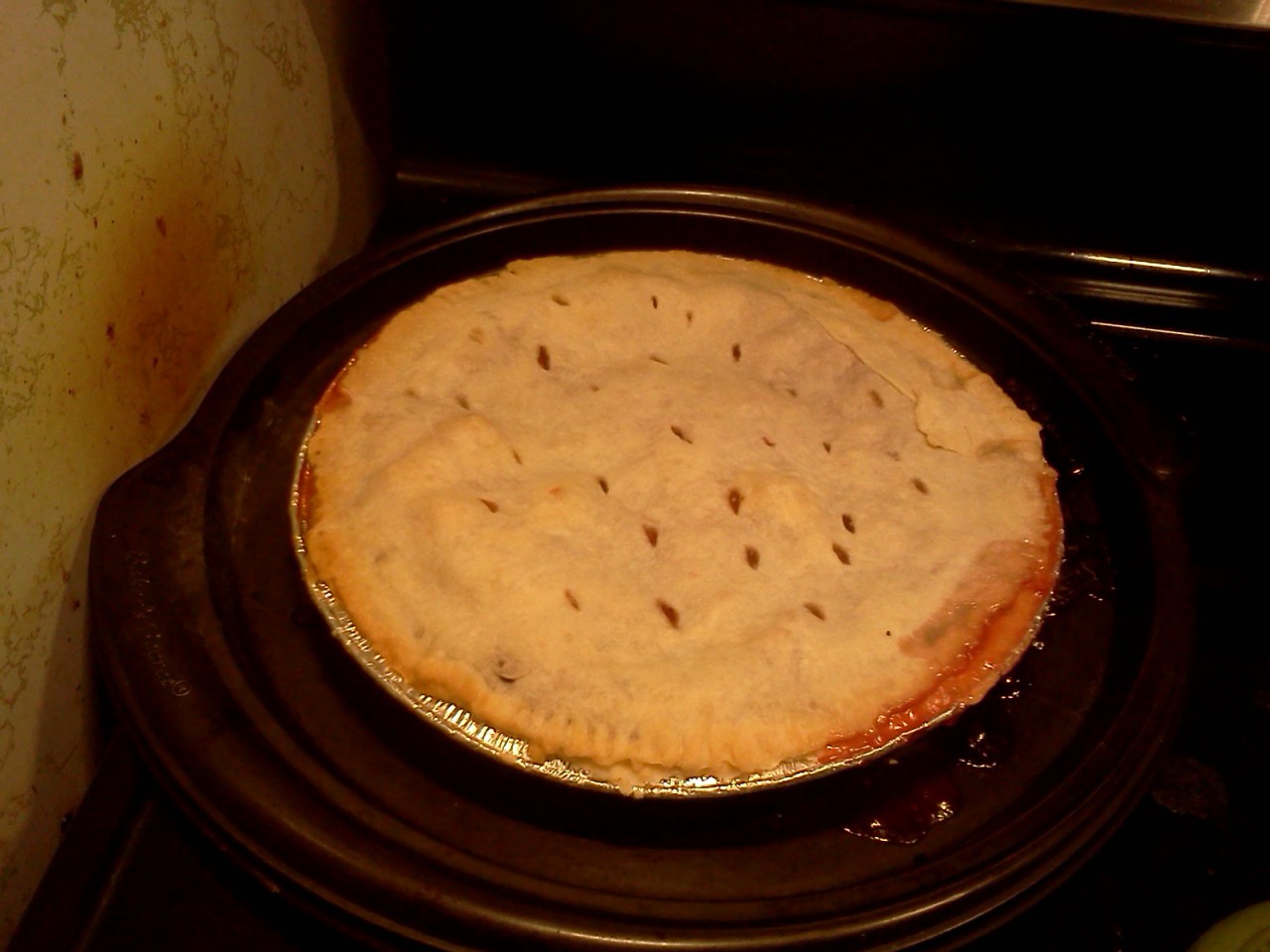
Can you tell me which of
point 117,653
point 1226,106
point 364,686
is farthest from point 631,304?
point 1226,106

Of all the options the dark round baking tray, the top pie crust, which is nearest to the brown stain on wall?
the dark round baking tray

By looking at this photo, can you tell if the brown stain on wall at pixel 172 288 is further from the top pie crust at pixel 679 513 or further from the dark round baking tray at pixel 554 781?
the top pie crust at pixel 679 513

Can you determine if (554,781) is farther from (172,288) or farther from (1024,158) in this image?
(1024,158)

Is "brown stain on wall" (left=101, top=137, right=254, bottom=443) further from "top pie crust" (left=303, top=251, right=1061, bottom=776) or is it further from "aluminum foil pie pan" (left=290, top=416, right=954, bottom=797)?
"aluminum foil pie pan" (left=290, top=416, right=954, bottom=797)

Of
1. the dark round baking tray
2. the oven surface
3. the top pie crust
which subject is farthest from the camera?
the oven surface

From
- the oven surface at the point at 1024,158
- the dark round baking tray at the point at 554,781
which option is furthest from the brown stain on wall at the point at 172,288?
the oven surface at the point at 1024,158

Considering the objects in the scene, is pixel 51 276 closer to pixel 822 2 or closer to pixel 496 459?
pixel 496 459

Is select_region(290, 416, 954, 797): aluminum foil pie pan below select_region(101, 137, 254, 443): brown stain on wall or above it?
below

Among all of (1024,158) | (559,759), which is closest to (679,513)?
(559,759)
